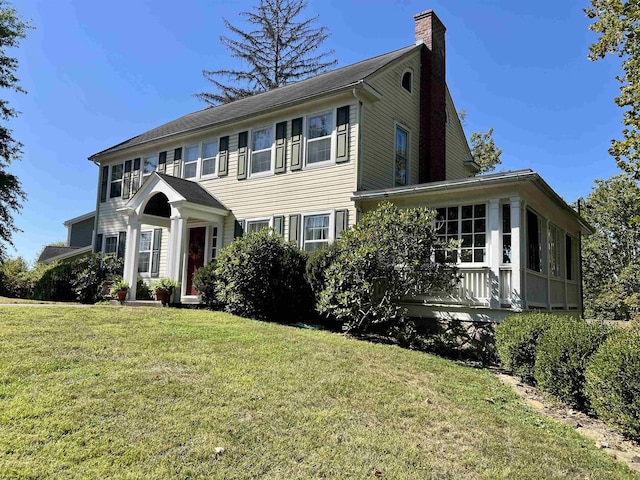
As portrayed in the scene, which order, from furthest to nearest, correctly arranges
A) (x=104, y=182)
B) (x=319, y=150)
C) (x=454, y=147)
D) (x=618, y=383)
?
(x=104, y=182) → (x=454, y=147) → (x=319, y=150) → (x=618, y=383)

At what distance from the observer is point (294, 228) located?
12484 millimetres

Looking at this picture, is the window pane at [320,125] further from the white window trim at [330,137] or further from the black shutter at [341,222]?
the black shutter at [341,222]

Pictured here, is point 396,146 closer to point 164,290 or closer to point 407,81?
point 407,81

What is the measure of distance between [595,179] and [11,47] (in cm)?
3572

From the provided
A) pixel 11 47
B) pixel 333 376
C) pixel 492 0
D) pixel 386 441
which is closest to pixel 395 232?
pixel 333 376

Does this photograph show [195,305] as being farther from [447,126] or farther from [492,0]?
[492,0]

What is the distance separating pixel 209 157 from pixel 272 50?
17653 mm

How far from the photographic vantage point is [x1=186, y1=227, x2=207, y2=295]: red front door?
15.0 meters

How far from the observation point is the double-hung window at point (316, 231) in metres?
11.9

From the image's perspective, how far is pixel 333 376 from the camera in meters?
5.76

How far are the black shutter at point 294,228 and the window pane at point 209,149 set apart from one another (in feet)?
13.8

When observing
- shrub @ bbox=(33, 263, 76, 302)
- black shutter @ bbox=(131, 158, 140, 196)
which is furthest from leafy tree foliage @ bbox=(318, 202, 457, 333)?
black shutter @ bbox=(131, 158, 140, 196)

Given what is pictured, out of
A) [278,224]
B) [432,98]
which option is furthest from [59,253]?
[432,98]

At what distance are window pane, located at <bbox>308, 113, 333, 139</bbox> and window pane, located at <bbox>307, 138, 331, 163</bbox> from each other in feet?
0.67
